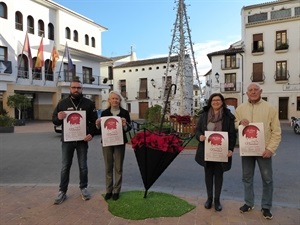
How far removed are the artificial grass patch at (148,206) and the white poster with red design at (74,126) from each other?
1144 millimetres

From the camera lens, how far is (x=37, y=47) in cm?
2544

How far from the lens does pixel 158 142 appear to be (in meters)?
4.21

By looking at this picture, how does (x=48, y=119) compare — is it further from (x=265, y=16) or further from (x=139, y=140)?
(x=139, y=140)

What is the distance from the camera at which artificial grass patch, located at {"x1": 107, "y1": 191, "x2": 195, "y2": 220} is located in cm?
398

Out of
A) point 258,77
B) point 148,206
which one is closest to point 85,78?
point 258,77

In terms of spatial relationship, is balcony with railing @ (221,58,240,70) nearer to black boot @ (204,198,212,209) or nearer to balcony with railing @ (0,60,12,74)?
balcony with railing @ (0,60,12,74)

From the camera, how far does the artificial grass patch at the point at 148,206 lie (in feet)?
13.1

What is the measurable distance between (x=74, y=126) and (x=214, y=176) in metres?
2.25

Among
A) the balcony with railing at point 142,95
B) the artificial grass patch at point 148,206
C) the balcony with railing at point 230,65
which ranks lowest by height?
the artificial grass patch at point 148,206

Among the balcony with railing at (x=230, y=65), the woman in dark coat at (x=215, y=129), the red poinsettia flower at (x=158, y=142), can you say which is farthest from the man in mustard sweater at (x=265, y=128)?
the balcony with railing at (x=230, y=65)

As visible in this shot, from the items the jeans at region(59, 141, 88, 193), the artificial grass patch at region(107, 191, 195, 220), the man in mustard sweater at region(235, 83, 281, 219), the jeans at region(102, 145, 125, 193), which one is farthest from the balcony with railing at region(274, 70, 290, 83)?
the jeans at region(59, 141, 88, 193)

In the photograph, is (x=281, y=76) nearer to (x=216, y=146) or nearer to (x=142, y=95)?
(x=142, y=95)

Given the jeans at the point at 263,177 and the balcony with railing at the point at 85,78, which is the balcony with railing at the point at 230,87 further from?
the jeans at the point at 263,177

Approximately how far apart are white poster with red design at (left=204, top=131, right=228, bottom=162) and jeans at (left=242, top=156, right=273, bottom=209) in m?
0.34
